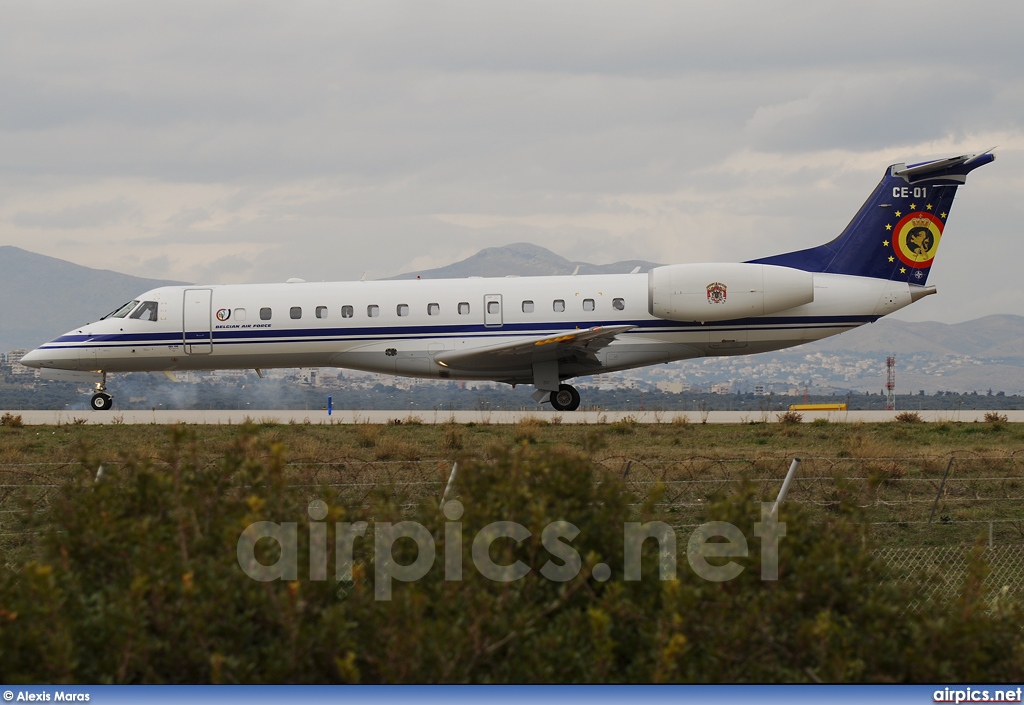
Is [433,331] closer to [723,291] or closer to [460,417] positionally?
[460,417]

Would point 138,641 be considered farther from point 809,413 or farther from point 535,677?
point 809,413

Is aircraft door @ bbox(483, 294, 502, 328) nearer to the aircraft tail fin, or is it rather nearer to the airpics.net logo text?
the aircraft tail fin

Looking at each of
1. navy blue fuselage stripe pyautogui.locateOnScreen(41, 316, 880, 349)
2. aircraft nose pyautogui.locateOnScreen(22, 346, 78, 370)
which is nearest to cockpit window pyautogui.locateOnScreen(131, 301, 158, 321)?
navy blue fuselage stripe pyautogui.locateOnScreen(41, 316, 880, 349)

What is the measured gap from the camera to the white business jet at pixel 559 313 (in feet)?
91.0

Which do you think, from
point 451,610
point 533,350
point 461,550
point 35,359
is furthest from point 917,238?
point 451,610

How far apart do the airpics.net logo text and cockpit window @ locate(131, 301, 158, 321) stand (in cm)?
2408

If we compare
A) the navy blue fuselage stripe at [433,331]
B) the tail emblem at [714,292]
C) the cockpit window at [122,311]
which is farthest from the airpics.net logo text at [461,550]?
the cockpit window at [122,311]

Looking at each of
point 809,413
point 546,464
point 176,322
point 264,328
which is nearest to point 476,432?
point 264,328

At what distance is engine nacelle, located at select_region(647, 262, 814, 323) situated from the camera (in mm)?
27484

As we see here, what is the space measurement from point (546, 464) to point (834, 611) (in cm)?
187

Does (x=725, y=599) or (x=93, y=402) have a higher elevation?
(x=93, y=402)

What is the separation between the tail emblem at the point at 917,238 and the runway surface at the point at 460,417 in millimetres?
4099

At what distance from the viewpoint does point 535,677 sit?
591cm

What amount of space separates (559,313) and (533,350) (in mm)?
1189
